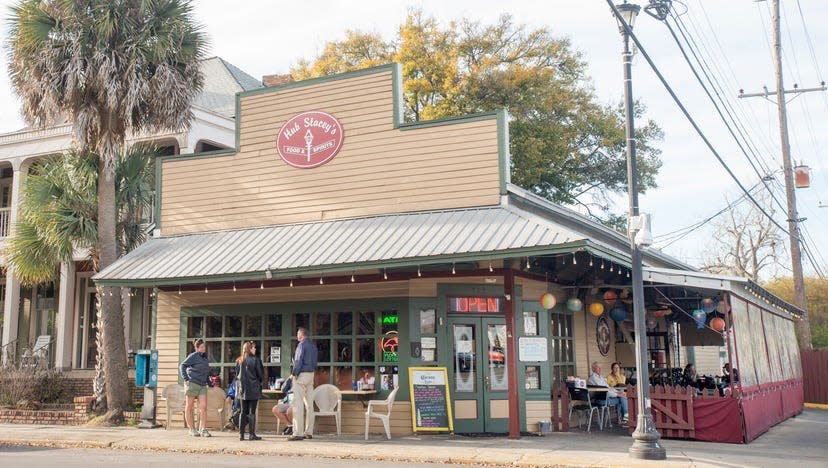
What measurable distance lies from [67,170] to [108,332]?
411 centimetres

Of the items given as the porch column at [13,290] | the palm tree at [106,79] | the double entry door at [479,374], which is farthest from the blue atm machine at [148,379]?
the porch column at [13,290]

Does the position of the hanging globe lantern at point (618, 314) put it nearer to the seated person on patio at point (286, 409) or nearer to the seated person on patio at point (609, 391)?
the seated person on patio at point (609, 391)

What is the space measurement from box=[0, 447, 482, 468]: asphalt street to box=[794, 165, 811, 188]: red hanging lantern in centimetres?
2140

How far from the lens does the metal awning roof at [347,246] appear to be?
12.2 m

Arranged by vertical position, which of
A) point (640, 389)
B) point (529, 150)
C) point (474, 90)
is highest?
point (474, 90)

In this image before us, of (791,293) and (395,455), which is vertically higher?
(791,293)

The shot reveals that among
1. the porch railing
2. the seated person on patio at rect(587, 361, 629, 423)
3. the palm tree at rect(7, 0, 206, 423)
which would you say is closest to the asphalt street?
the palm tree at rect(7, 0, 206, 423)

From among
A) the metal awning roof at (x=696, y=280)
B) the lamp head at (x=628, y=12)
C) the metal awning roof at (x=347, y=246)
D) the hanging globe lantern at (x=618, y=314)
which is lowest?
the hanging globe lantern at (x=618, y=314)

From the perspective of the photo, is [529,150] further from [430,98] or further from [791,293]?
[791,293]

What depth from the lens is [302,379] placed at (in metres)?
13.4

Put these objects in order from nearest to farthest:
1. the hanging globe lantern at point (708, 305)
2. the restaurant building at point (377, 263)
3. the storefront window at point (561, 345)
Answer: the restaurant building at point (377, 263)
the hanging globe lantern at point (708, 305)
the storefront window at point (561, 345)

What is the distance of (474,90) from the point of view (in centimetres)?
2806

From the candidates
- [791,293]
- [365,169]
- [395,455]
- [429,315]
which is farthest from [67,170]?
[791,293]

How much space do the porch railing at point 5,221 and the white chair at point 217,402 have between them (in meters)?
13.2
